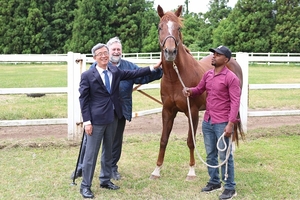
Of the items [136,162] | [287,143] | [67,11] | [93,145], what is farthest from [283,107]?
[67,11]

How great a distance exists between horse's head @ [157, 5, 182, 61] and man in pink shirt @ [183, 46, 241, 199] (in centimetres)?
48

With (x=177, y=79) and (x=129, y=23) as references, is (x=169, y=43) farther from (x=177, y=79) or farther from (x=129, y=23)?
(x=129, y=23)

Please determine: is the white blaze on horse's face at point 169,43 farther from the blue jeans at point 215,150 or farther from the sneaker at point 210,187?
the sneaker at point 210,187

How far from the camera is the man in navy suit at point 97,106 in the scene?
145 inches

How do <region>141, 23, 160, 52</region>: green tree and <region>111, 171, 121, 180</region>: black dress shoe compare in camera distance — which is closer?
<region>111, 171, 121, 180</region>: black dress shoe

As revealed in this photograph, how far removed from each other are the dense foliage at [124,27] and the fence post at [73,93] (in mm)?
27929

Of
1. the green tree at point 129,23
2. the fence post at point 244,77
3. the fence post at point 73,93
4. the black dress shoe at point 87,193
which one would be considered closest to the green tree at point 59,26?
the green tree at point 129,23

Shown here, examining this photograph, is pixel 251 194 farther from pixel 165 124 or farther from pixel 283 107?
pixel 283 107

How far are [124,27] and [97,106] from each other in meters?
32.7

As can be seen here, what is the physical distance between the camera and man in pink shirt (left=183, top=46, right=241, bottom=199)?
3529 mm

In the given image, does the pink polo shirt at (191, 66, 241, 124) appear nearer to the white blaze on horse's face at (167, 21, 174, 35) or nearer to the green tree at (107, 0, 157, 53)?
the white blaze on horse's face at (167, 21, 174, 35)

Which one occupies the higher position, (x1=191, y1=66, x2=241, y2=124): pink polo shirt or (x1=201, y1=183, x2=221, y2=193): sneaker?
(x1=191, y1=66, x2=241, y2=124): pink polo shirt

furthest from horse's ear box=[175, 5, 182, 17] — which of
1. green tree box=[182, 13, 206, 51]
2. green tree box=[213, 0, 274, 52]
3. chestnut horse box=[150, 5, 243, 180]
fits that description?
green tree box=[182, 13, 206, 51]

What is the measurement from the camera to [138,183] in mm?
4305
